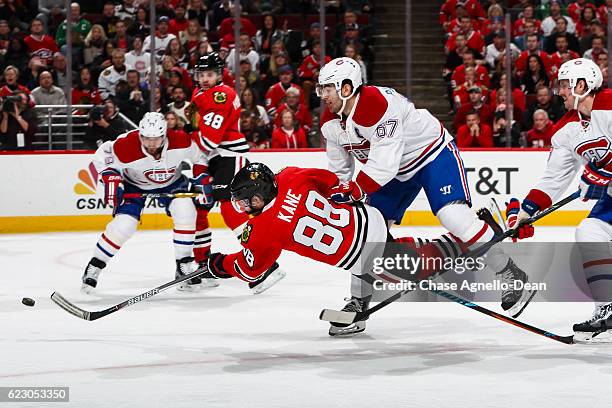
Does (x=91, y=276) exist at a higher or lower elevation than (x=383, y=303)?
lower

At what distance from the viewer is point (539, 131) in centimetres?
955

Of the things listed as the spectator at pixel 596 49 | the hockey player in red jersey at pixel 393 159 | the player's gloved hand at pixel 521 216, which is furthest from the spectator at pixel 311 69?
the player's gloved hand at pixel 521 216

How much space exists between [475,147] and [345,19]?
1865 millimetres

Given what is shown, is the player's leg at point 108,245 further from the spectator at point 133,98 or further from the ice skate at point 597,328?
the spectator at point 133,98

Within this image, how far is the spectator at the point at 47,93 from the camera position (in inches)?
361

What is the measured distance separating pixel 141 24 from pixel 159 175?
368 centimetres

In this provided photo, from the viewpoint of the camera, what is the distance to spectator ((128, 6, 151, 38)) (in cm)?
947

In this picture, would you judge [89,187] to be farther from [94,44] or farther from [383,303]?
[383,303]

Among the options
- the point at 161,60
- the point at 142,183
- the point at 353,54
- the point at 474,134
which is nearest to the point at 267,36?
the point at 353,54

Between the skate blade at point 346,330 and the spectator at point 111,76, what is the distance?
5.13m

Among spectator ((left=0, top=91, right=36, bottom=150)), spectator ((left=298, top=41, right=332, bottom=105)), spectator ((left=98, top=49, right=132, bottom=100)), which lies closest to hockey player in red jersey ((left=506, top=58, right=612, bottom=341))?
spectator ((left=298, top=41, right=332, bottom=105))

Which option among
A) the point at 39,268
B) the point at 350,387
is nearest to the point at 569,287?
the point at 350,387

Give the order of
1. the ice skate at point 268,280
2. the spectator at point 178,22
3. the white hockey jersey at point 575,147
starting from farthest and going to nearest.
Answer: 1. the spectator at point 178,22
2. the ice skate at point 268,280
3. the white hockey jersey at point 575,147

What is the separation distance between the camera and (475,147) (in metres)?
9.43
